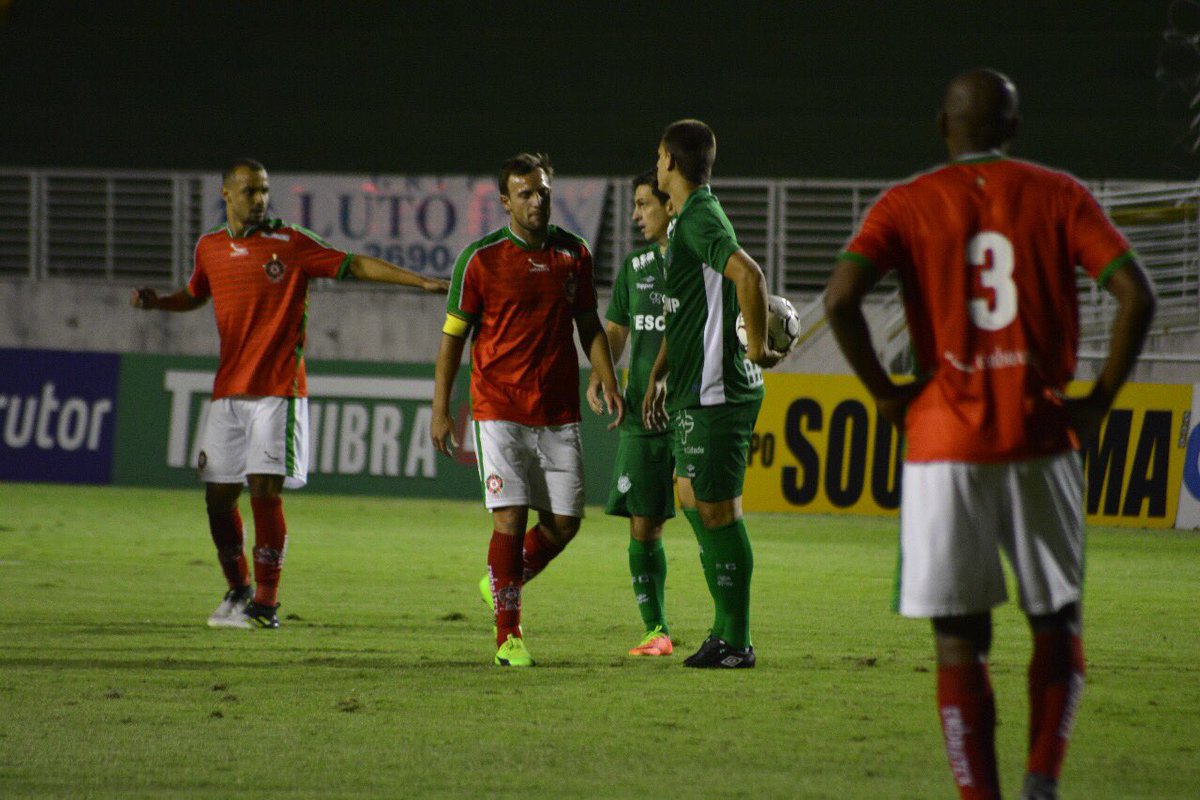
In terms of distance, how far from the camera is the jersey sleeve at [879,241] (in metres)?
4.04

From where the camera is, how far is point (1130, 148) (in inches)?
842

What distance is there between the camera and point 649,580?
25.3 ft

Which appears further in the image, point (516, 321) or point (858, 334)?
point (516, 321)

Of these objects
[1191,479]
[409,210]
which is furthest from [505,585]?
[409,210]

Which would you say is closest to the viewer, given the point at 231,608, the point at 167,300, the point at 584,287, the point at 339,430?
the point at 584,287

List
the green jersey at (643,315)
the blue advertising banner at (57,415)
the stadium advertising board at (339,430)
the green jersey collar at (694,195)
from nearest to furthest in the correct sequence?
the green jersey collar at (694,195) → the green jersey at (643,315) → the stadium advertising board at (339,430) → the blue advertising banner at (57,415)

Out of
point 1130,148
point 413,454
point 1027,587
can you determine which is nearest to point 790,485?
point 413,454

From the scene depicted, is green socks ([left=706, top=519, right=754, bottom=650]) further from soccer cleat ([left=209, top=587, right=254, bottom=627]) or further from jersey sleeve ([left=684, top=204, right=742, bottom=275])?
soccer cleat ([left=209, top=587, right=254, bottom=627])

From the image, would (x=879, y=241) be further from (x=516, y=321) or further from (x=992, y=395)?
(x=516, y=321)

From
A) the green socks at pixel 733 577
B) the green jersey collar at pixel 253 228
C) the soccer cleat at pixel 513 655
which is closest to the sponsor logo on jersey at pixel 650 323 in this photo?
the green socks at pixel 733 577

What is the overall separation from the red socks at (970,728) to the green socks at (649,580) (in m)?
3.66

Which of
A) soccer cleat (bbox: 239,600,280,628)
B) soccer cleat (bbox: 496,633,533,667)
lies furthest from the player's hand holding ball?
soccer cleat (bbox: 239,600,280,628)

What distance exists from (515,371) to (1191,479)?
9512mm

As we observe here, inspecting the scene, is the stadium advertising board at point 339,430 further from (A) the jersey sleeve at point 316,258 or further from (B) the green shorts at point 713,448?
(B) the green shorts at point 713,448
